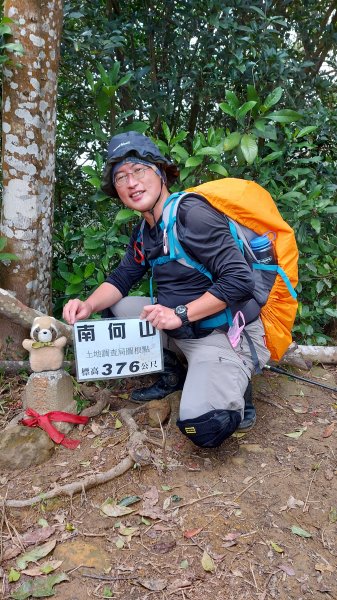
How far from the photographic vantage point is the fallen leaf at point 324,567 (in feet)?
7.34

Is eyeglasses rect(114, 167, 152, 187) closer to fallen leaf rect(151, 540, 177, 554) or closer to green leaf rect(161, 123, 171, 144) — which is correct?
green leaf rect(161, 123, 171, 144)

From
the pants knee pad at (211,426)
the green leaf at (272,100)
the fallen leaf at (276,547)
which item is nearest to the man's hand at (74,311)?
the pants knee pad at (211,426)

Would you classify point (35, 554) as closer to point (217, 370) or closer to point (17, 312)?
point (217, 370)

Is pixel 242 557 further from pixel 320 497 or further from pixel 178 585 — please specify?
pixel 320 497

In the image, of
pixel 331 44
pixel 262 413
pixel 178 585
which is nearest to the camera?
pixel 178 585

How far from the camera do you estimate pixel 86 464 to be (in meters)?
2.86

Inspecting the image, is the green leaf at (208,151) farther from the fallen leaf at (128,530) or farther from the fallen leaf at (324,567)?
the fallen leaf at (324,567)

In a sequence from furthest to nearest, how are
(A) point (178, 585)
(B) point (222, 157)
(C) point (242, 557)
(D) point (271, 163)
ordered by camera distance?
(D) point (271, 163), (B) point (222, 157), (C) point (242, 557), (A) point (178, 585)

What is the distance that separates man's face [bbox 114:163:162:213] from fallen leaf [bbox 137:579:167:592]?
1940 millimetres

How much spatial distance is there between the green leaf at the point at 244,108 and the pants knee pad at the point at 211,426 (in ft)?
6.78

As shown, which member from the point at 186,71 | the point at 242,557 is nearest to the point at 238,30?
the point at 186,71

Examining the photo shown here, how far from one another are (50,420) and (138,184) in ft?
5.02

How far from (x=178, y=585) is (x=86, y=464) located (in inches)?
37.4

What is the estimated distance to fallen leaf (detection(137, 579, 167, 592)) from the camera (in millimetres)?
2088
